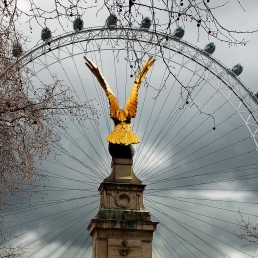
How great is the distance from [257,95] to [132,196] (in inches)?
486

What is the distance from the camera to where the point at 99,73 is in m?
29.6

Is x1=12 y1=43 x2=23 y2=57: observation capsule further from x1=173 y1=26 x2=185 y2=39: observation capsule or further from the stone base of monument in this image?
x1=173 y1=26 x2=185 y2=39: observation capsule

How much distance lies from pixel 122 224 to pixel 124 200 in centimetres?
147

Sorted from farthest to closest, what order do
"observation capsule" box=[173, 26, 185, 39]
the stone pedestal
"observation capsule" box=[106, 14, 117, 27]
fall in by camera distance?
"observation capsule" box=[173, 26, 185, 39] < the stone pedestal < "observation capsule" box=[106, 14, 117, 27]

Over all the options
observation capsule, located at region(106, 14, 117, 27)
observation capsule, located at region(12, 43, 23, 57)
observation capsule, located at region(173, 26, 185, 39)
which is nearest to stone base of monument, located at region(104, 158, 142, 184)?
observation capsule, located at region(173, 26, 185, 39)

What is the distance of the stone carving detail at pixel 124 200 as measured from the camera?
26422mm

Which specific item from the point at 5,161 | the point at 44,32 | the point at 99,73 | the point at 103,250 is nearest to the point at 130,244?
the point at 103,250

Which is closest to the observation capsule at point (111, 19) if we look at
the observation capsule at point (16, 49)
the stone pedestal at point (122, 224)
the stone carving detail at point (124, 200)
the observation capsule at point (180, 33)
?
the observation capsule at point (16, 49)

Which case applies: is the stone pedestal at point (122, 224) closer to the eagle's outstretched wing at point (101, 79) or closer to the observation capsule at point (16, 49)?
the eagle's outstretched wing at point (101, 79)

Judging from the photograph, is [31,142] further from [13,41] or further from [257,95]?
[257,95]

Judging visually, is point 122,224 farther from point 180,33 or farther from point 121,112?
point 180,33

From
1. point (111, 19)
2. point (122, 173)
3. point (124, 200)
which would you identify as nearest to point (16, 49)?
point (111, 19)

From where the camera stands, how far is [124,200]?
26.5 metres

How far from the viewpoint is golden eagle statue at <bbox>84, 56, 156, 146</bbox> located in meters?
27.6
